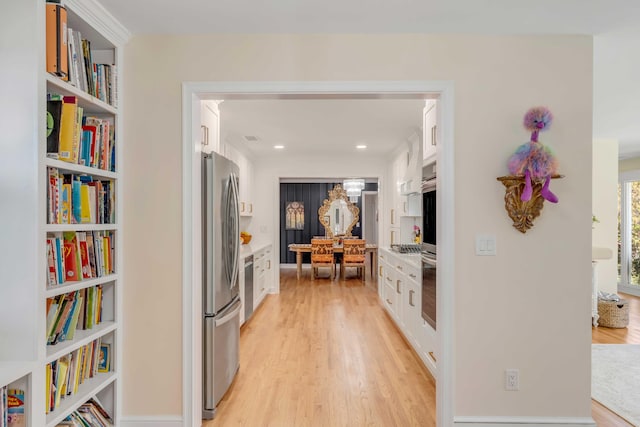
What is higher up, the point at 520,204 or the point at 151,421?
the point at 520,204

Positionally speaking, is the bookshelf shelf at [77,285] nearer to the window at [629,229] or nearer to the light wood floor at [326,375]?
the light wood floor at [326,375]

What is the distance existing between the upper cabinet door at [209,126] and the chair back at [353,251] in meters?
5.09

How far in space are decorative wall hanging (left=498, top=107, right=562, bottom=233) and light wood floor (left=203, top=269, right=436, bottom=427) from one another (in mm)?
1439

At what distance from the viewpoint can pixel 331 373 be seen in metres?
3.17

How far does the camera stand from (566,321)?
7.27ft

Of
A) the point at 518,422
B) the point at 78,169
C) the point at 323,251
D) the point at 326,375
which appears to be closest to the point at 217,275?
the point at 78,169

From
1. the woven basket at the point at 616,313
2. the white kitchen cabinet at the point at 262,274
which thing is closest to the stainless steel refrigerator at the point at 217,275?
the white kitchen cabinet at the point at 262,274

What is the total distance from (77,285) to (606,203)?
20.9 feet

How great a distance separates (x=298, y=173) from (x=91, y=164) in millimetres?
4788

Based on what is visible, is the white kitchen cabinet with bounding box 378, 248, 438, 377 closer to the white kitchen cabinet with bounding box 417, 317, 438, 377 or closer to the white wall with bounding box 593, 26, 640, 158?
the white kitchen cabinet with bounding box 417, 317, 438, 377

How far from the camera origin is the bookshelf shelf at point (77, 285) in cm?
167

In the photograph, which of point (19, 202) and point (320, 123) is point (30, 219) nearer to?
point (19, 202)

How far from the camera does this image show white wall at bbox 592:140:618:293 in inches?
207

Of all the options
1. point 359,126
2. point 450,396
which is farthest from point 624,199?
point 450,396
